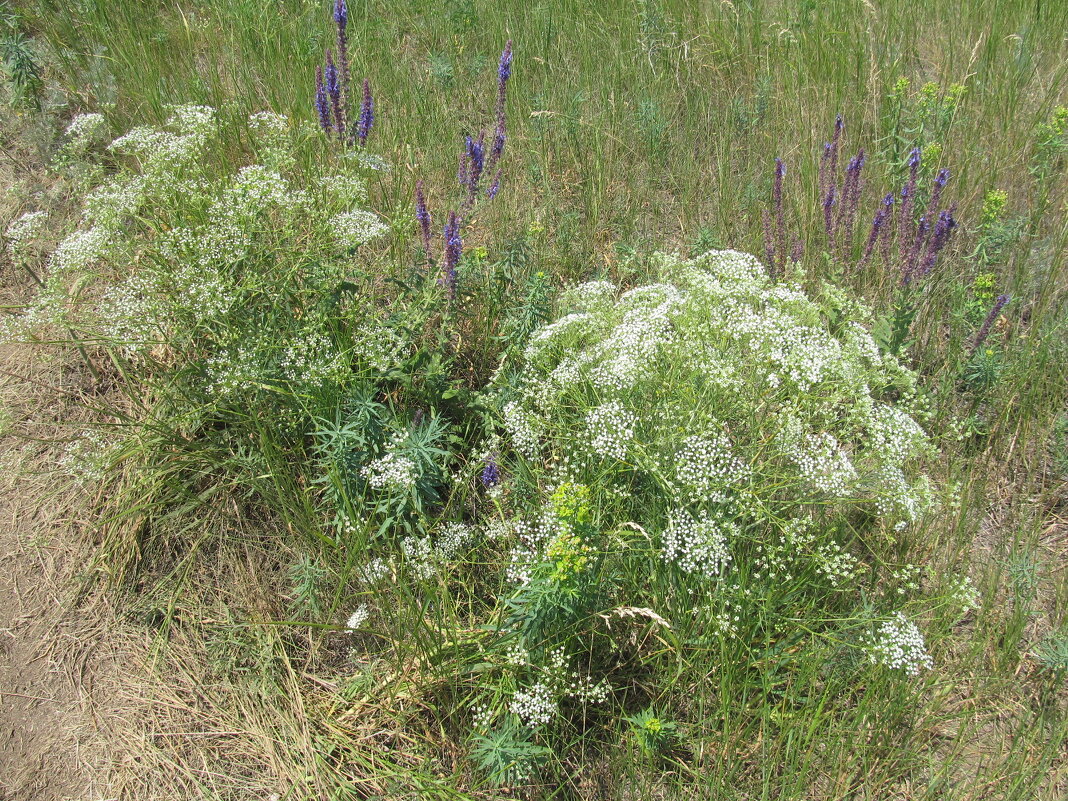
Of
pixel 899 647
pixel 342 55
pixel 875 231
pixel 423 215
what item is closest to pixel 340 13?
pixel 342 55

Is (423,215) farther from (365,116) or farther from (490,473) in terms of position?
(490,473)

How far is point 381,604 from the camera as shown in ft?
8.88

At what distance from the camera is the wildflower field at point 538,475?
2596 mm

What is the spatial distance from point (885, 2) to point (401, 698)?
18.7ft

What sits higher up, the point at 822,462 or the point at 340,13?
the point at 340,13

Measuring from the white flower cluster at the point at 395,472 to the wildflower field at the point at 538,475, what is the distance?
1.2 inches

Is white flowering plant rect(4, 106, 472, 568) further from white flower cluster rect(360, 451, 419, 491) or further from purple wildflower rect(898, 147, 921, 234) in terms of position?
purple wildflower rect(898, 147, 921, 234)

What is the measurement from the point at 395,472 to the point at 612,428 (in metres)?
0.88

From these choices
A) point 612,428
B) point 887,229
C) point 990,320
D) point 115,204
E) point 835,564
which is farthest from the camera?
point 887,229

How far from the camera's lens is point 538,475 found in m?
3.08

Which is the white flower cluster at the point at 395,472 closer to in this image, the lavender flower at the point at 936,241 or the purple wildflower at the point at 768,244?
the purple wildflower at the point at 768,244

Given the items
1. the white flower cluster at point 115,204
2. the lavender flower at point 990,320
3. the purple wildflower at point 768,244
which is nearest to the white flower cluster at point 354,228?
the white flower cluster at point 115,204

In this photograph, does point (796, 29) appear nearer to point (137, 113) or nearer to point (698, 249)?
point (698, 249)

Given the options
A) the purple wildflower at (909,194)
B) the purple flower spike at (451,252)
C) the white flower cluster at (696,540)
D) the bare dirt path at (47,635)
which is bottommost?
the bare dirt path at (47,635)
